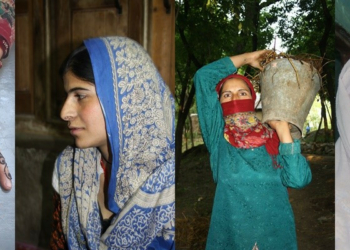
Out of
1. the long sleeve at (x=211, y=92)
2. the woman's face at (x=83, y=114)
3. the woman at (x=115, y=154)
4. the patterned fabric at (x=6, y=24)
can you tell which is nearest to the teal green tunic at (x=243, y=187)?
the long sleeve at (x=211, y=92)

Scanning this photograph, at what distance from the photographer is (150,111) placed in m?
1.30

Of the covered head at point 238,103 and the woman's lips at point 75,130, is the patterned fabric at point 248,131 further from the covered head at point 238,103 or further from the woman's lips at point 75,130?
the woman's lips at point 75,130

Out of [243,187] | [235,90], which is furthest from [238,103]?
[243,187]

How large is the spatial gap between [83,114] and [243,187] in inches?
20.6

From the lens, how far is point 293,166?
1.24 m

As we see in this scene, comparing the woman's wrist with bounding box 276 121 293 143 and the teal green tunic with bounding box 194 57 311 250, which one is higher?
the woman's wrist with bounding box 276 121 293 143

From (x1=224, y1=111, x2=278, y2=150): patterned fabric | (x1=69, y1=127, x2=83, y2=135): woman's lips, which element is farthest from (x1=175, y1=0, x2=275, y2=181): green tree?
(x1=69, y1=127, x2=83, y2=135): woman's lips

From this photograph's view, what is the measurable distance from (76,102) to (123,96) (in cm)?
17

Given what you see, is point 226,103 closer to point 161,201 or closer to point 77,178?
point 161,201

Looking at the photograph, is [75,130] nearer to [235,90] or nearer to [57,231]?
[57,231]

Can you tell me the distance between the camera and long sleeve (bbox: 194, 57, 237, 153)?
1.29m

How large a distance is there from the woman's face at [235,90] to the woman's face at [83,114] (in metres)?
0.37

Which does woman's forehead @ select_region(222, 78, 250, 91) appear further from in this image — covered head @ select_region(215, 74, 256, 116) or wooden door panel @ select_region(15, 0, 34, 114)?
wooden door panel @ select_region(15, 0, 34, 114)

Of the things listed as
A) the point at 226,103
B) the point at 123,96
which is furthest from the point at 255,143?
the point at 123,96
